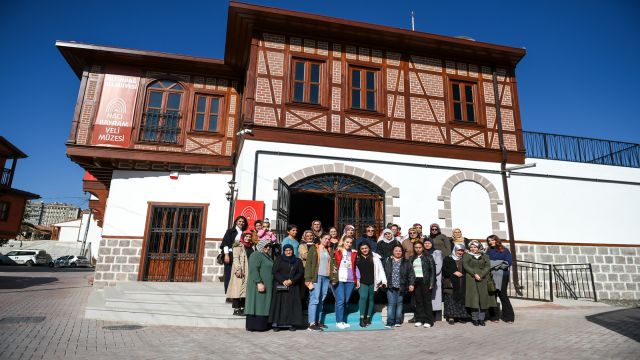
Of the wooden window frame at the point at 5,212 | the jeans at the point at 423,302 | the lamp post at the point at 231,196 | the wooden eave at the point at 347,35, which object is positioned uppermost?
the wooden eave at the point at 347,35

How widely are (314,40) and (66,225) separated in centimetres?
4630

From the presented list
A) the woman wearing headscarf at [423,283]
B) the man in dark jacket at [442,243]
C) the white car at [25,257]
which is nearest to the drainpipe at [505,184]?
the man in dark jacket at [442,243]

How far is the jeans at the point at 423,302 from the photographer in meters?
6.86

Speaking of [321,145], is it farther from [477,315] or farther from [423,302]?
[477,315]

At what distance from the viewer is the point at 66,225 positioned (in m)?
44.4

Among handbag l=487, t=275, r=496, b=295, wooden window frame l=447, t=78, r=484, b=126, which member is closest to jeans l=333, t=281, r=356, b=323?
handbag l=487, t=275, r=496, b=295

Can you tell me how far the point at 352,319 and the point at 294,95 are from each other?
6.24m

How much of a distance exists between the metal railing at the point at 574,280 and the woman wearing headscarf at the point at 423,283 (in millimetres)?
6082

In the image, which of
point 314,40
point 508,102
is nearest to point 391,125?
point 314,40

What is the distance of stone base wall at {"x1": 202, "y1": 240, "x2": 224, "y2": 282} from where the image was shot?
Answer: 11266 millimetres

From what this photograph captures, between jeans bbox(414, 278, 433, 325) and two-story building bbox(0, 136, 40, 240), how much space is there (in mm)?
29633

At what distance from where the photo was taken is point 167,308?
7.07 m

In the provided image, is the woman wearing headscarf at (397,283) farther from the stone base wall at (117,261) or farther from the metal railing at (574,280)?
the stone base wall at (117,261)

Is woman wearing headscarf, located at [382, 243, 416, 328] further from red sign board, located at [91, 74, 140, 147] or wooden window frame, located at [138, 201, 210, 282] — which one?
red sign board, located at [91, 74, 140, 147]
